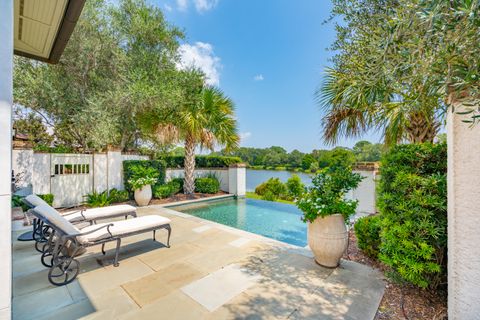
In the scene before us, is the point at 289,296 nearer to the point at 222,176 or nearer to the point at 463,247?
the point at 463,247

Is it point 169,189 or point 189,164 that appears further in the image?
point 189,164

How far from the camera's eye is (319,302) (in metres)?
2.78

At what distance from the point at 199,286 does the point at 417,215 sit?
309cm

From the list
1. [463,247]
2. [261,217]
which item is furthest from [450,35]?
[261,217]

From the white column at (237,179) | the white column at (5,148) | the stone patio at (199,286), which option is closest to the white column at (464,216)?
the stone patio at (199,286)

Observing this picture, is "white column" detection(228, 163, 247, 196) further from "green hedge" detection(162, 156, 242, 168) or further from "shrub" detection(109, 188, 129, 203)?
"shrub" detection(109, 188, 129, 203)

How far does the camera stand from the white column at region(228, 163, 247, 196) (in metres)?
12.4

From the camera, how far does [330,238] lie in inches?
138

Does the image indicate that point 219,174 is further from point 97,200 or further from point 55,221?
point 55,221

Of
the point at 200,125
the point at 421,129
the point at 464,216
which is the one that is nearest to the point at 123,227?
the point at 464,216

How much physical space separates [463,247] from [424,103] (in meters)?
1.49

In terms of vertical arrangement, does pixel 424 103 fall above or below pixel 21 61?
below

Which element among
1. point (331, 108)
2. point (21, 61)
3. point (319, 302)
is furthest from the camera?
point (21, 61)

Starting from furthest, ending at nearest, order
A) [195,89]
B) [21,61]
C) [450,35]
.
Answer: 1. [195,89]
2. [21,61]
3. [450,35]
